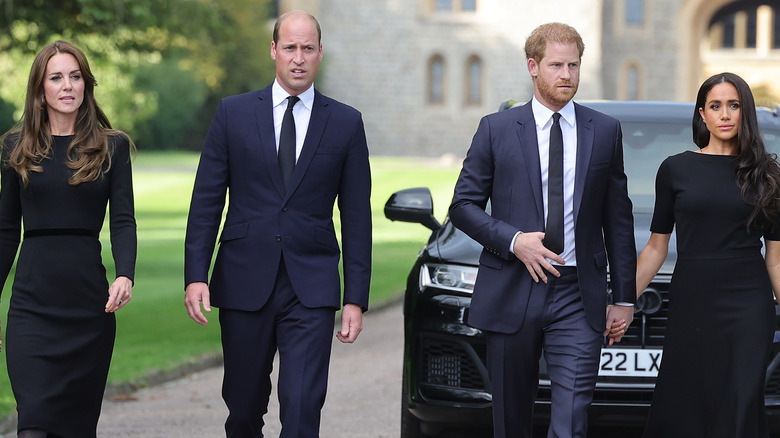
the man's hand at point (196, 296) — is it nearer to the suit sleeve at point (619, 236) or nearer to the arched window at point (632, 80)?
the suit sleeve at point (619, 236)

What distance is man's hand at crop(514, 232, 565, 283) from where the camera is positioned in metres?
4.39

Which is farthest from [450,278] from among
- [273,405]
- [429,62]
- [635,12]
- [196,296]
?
[635,12]

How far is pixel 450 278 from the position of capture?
556 centimetres

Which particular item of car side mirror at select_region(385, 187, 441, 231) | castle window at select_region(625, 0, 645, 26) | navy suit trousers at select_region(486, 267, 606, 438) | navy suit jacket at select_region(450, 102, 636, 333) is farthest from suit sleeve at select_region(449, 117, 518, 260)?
castle window at select_region(625, 0, 645, 26)

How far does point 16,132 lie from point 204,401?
12.3 ft

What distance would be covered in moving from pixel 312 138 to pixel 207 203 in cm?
45

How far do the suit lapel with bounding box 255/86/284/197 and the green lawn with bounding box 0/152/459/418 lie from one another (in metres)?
3.14

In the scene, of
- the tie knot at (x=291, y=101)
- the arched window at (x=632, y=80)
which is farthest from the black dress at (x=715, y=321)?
the arched window at (x=632, y=80)

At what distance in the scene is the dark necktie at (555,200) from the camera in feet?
14.7

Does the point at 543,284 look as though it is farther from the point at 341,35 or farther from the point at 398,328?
the point at 341,35

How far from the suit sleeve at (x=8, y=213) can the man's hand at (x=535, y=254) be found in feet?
5.81

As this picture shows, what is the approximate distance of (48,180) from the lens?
445 centimetres

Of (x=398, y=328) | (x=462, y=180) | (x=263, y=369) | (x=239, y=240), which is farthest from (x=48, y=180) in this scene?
(x=398, y=328)

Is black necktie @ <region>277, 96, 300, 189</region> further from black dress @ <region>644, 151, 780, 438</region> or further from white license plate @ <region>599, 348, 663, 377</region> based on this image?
white license plate @ <region>599, 348, 663, 377</region>
